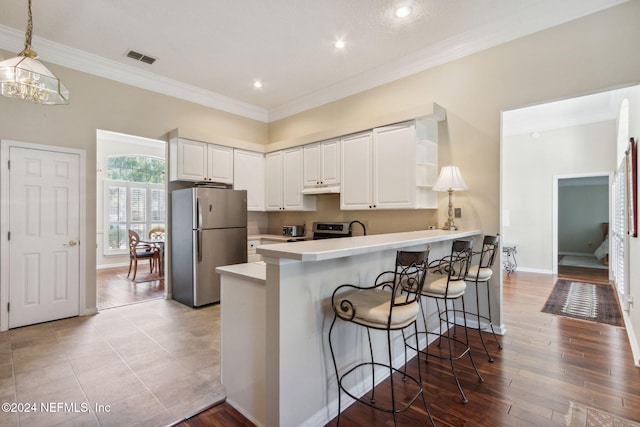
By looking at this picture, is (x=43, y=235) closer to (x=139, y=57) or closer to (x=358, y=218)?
(x=139, y=57)

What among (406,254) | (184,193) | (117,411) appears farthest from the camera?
(184,193)

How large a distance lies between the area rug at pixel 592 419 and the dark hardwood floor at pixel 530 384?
1.7 inches

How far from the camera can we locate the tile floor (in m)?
1.92

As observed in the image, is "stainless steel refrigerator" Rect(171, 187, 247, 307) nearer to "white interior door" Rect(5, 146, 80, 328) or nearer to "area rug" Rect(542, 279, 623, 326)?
"white interior door" Rect(5, 146, 80, 328)

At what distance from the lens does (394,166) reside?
3643 mm

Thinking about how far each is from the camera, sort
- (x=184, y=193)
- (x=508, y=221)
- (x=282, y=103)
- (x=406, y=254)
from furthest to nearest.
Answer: (x=508, y=221), (x=282, y=103), (x=184, y=193), (x=406, y=254)

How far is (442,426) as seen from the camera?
70.8 inches

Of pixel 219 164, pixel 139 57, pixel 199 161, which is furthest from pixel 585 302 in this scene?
pixel 139 57

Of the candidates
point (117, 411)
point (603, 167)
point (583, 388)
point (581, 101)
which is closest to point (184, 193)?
point (117, 411)

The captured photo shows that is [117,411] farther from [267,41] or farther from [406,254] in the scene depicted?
[267,41]

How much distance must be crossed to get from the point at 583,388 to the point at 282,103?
5.12 m

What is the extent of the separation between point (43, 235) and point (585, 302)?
6.90m

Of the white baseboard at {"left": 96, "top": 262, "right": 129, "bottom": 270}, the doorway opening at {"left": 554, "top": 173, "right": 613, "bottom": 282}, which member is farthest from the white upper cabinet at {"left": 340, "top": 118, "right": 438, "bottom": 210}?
the doorway opening at {"left": 554, "top": 173, "right": 613, "bottom": 282}

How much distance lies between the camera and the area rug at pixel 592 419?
1.81 metres
